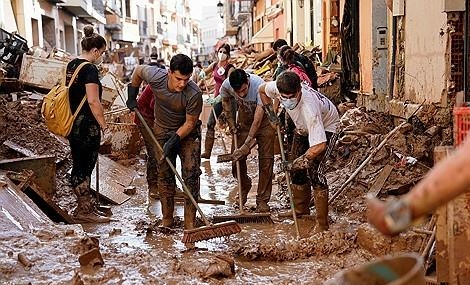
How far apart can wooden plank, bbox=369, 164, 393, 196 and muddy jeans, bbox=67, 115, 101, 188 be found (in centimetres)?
300

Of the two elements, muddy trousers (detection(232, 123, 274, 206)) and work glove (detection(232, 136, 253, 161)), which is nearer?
work glove (detection(232, 136, 253, 161))

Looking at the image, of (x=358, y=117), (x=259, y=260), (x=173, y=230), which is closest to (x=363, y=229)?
(x=259, y=260)

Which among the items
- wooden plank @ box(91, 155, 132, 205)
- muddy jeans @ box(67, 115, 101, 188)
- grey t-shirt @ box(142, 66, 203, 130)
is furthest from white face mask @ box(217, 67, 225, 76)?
grey t-shirt @ box(142, 66, 203, 130)

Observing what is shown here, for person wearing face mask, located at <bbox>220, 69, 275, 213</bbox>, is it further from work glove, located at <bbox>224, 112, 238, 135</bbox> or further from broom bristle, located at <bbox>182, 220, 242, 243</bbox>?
broom bristle, located at <bbox>182, 220, 242, 243</bbox>

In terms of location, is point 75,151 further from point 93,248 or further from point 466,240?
point 466,240

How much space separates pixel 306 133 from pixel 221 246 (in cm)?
143

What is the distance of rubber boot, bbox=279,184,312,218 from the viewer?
23.8 ft

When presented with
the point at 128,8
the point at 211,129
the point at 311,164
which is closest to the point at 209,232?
the point at 311,164

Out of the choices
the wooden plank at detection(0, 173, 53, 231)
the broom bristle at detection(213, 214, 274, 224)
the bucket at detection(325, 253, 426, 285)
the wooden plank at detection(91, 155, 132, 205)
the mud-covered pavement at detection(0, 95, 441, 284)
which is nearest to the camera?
the bucket at detection(325, 253, 426, 285)

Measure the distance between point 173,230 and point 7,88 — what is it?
4.18 metres

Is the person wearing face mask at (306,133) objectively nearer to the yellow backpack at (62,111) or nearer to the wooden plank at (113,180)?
the yellow backpack at (62,111)

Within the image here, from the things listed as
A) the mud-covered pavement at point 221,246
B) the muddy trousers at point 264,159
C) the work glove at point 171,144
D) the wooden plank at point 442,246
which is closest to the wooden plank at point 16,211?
the mud-covered pavement at point 221,246

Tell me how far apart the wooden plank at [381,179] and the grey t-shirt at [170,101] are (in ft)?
7.35

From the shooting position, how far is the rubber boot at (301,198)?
23.8 ft
